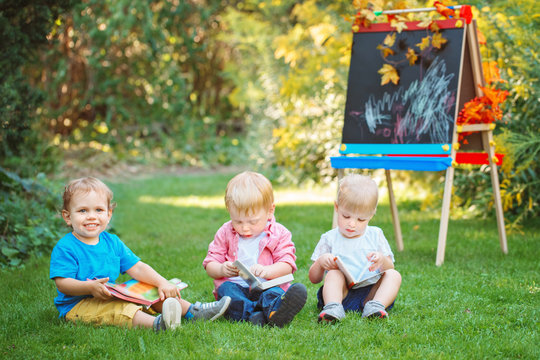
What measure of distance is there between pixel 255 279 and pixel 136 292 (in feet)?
1.98

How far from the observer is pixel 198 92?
13633 millimetres

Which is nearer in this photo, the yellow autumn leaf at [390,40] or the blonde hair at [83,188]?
the blonde hair at [83,188]

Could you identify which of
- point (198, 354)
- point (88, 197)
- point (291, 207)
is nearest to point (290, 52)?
point (291, 207)

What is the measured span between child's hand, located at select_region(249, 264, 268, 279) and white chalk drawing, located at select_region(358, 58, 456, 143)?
2.07 m

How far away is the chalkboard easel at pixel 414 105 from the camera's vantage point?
4574 millimetres

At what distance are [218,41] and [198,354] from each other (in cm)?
1147

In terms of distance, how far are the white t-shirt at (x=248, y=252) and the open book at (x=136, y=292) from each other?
34 cm

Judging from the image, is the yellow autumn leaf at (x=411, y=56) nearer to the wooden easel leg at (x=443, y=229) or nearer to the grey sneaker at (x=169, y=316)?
the wooden easel leg at (x=443, y=229)

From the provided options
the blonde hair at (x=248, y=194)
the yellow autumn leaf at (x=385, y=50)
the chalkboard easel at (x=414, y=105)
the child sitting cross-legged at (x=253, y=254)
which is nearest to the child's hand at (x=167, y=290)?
the child sitting cross-legged at (x=253, y=254)

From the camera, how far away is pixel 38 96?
18.2ft

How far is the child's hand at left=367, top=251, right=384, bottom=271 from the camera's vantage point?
127 inches

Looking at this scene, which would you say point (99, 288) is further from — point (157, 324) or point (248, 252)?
point (248, 252)

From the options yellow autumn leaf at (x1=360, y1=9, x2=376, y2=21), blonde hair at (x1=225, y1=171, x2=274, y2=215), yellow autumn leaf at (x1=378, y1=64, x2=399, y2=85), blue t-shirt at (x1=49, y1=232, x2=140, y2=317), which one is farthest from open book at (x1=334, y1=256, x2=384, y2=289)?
yellow autumn leaf at (x1=360, y1=9, x2=376, y2=21)

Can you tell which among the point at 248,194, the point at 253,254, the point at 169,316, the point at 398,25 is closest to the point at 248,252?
the point at 253,254
